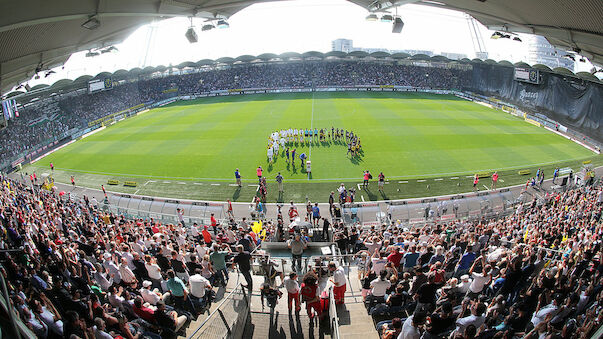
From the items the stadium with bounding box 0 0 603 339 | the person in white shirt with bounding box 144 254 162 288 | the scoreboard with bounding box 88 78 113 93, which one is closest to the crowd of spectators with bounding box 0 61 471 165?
the stadium with bounding box 0 0 603 339

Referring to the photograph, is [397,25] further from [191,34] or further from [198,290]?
[198,290]

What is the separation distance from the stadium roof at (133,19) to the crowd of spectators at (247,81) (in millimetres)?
40894

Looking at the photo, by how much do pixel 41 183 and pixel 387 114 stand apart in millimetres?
33489

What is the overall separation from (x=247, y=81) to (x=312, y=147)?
35.4 m

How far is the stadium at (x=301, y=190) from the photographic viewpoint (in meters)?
6.02

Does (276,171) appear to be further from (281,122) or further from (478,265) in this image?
(478,265)

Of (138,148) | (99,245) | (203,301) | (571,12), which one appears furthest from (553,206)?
(138,148)

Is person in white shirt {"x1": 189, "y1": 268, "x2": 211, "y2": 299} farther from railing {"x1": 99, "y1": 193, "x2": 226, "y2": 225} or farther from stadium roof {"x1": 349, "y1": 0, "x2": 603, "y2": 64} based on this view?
railing {"x1": 99, "y1": 193, "x2": 226, "y2": 225}

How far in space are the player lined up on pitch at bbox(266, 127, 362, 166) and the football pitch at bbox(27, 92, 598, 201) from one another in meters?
0.54

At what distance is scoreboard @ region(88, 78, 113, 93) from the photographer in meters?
48.2

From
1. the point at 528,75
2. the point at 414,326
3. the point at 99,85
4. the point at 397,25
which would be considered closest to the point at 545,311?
the point at 414,326

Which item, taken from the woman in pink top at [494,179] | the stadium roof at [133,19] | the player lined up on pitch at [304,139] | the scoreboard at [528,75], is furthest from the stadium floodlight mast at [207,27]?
the scoreboard at [528,75]

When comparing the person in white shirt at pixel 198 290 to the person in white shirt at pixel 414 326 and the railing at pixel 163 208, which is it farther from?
the railing at pixel 163 208

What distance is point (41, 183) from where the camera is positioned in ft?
80.7
